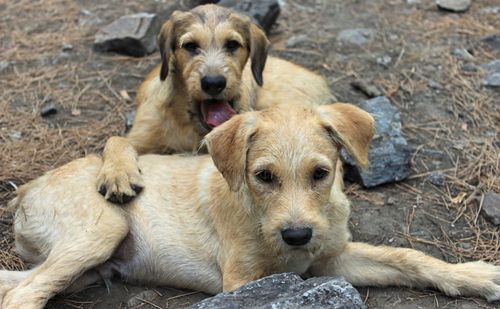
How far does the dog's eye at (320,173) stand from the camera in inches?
190

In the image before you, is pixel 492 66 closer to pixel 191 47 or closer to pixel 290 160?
pixel 191 47

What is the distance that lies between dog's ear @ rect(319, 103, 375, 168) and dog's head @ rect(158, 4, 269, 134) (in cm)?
168

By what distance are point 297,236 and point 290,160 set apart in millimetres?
551

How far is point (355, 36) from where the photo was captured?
32.0 feet

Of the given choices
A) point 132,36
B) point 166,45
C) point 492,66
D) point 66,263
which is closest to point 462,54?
point 492,66

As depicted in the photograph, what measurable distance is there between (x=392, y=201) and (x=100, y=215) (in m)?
2.84

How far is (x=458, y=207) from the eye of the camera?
6.45 meters

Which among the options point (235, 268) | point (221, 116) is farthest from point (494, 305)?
point (221, 116)

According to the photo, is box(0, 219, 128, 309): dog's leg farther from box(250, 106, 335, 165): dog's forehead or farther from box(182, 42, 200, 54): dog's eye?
box(182, 42, 200, 54): dog's eye

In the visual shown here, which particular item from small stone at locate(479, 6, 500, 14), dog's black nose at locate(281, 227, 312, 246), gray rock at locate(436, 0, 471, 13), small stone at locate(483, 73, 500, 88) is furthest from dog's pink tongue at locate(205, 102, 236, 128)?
small stone at locate(479, 6, 500, 14)

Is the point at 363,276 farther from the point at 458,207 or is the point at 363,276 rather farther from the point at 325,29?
the point at 325,29

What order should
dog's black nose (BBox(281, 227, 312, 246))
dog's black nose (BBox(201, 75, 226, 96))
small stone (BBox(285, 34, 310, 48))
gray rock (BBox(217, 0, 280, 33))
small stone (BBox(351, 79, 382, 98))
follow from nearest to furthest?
1. dog's black nose (BBox(281, 227, 312, 246))
2. dog's black nose (BBox(201, 75, 226, 96))
3. small stone (BBox(351, 79, 382, 98))
4. gray rock (BBox(217, 0, 280, 33))
5. small stone (BBox(285, 34, 310, 48))

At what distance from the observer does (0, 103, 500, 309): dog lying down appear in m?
4.79

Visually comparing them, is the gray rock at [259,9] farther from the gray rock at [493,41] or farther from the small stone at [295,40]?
the gray rock at [493,41]
